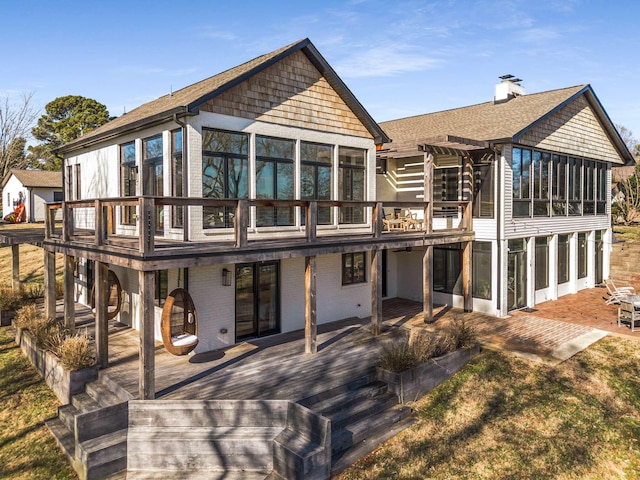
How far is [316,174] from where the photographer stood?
12.1 m

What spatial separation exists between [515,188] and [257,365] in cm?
1049

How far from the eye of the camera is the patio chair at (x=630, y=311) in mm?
12617

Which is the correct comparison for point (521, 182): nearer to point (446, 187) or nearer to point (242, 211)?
point (446, 187)

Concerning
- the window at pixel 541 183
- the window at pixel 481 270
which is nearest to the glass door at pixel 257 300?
the window at pixel 481 270

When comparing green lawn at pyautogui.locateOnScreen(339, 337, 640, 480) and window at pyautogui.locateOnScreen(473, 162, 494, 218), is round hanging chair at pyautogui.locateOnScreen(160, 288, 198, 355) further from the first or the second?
window at pyautogui.locateOnScreen(473, 162, 494, 218)

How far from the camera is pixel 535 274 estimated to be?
52.7 feet

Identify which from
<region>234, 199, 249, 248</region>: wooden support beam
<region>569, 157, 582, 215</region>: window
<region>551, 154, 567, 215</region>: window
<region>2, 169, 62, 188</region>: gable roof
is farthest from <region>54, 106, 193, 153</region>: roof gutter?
<region>2, 169, 62, 188</region>: gable roof

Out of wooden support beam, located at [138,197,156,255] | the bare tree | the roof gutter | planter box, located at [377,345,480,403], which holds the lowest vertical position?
planter box, located at [377,345,480,403]

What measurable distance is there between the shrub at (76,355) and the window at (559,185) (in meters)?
15.7

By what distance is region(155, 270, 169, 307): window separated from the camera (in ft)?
34.2

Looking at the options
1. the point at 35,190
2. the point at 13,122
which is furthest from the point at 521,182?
the point at 35,190

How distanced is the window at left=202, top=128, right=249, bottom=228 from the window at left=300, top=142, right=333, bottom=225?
70.8 inches

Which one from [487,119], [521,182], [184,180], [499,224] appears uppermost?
[487,119]

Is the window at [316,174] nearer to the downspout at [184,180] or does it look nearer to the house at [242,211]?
the house at [242,211]
